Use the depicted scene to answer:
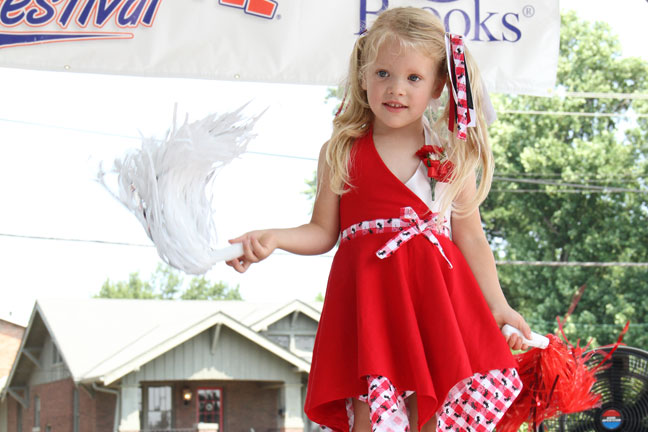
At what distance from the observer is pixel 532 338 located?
1.97m

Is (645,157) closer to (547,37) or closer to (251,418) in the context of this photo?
(251,418)

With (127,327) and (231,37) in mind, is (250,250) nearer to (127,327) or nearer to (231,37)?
(231,37)

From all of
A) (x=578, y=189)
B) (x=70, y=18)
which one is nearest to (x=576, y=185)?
(x=578, y=189)

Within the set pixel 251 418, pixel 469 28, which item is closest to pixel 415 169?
pixel 469 28

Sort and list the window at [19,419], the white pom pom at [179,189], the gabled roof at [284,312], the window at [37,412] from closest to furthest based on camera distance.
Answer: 1. the white pom pom at [179,189]
2. the gabled roof at [284,312]
3. the window at [37,412]
4. the window at [19,419]

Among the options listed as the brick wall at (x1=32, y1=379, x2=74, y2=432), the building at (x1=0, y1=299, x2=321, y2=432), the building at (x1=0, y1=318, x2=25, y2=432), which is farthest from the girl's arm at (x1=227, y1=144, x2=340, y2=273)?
the building at (x1=0, y1=318, x2=25, y2=432)

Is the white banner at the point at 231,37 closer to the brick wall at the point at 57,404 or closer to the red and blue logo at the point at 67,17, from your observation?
the red and blue logo at the point at 67,17

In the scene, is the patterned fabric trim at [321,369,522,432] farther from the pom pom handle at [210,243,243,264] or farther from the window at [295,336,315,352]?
the window at [295,336,315,352]

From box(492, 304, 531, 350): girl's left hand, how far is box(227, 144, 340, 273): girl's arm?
0.44 m

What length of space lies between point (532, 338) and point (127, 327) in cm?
1775

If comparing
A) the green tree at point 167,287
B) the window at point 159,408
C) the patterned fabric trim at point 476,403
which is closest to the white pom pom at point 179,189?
the patterned fabric trim at point 476,403

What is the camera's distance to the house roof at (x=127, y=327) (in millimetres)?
15641

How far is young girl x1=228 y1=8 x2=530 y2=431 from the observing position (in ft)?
5.90

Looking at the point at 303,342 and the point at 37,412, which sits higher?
the point at 303,342
